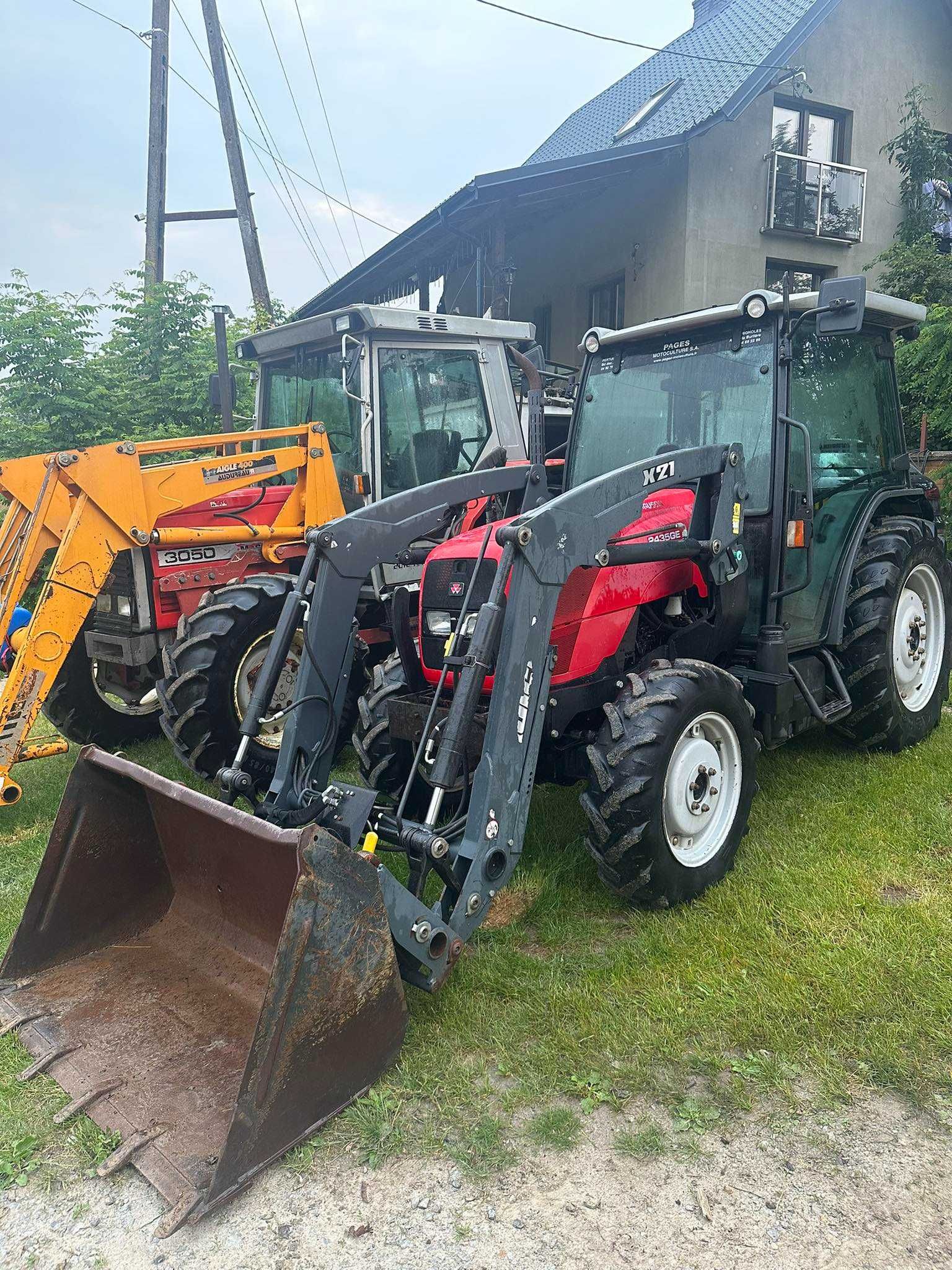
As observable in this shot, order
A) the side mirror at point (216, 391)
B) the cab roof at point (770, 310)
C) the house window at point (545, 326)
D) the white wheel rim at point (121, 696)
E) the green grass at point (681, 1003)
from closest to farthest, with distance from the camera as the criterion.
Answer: the green grass at point (681, 1003) < the cab roof at point (770, 310) < the white wheel rim at point (121, 696) < the side mirror at point (216, 391) < the house window at point (545, 326)

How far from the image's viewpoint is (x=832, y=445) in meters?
4.45

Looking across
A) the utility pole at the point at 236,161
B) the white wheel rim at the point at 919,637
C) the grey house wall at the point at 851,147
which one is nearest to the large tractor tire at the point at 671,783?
the white wheel rim at the point at 919,637

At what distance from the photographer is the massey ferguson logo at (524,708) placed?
296 cm

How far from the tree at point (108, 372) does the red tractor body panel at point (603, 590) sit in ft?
24.7

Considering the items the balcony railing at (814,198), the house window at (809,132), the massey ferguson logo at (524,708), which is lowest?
the massey ferguson logo at (524,708)

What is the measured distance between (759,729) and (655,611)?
71 centimetres

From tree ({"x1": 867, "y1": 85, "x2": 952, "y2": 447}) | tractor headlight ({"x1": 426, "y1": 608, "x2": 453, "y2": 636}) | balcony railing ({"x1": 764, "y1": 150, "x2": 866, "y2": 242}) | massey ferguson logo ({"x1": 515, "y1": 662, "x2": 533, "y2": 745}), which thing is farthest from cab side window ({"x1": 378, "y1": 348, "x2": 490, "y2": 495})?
balcony railing ({"x1": 764, "y1": 150, "x2": 866, "y2": 242})

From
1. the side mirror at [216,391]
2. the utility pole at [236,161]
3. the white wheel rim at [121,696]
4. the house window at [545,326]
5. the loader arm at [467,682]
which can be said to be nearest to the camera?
the loader arm at [467,682]

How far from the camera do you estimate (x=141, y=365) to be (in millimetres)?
12055

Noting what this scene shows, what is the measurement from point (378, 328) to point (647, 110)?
38.6 feet

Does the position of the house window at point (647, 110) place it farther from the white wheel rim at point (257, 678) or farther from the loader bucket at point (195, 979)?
the loader bucket at point (195, 979)

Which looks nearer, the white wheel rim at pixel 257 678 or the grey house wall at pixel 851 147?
the white wheel rim at pixel 257 678

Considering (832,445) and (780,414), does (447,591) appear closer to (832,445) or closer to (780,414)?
(780,414)

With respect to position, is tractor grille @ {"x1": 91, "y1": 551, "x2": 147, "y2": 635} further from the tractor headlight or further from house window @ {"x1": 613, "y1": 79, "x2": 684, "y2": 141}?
house window @ {"x1": 613, "y1": 79, "x2": 684, "y2": 141}
